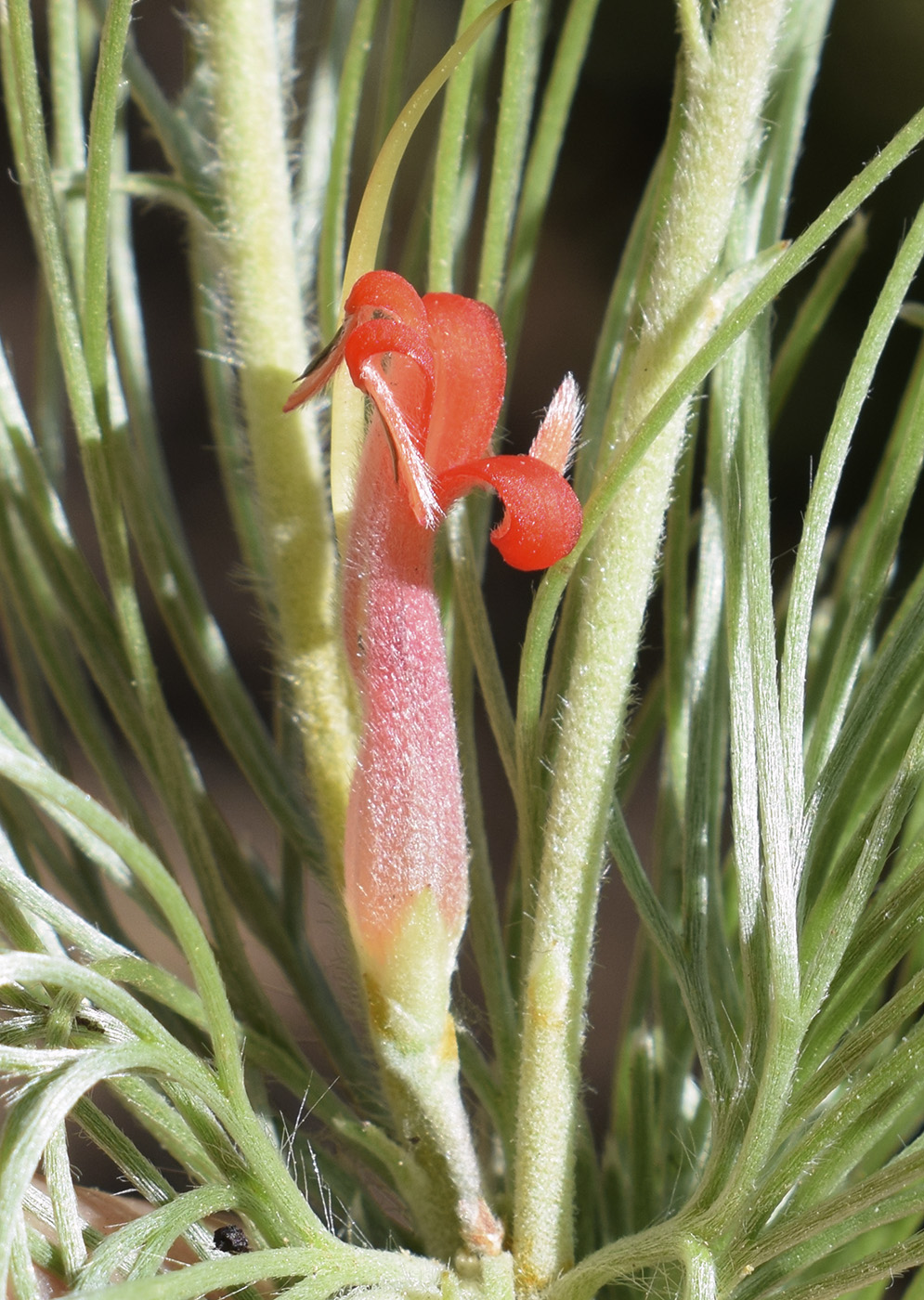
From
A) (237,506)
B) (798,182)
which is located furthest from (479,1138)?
(798,182)

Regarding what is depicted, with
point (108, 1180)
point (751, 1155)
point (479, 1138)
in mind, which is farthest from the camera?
point (108, 1180)

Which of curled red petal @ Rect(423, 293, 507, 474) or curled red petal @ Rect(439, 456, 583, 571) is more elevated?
curled red petal @ Rect(423, 293, 507, 474)

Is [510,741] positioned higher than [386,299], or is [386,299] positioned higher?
[386,299]

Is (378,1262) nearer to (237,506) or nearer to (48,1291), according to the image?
(48,1291)

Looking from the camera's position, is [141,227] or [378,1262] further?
[141,227]

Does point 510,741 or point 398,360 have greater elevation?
point 398,360
